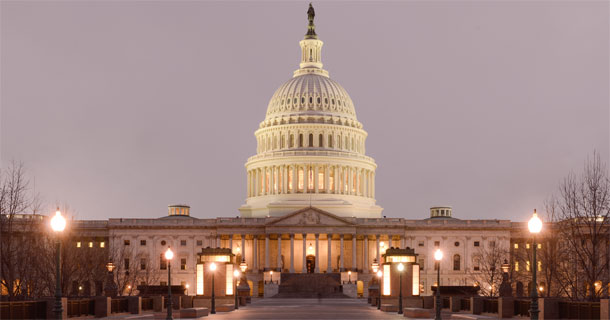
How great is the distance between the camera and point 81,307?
187 ft

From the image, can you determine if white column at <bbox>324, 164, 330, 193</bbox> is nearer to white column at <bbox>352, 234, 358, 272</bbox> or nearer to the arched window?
white column at <bbox>352, 234, 358, 272</bbox>

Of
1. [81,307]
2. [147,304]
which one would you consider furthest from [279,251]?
[81,307]

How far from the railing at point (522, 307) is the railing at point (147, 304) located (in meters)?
27.2

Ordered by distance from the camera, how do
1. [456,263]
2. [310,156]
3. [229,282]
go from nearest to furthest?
1. [229,282]
2. [456,263]
3. [310,156]

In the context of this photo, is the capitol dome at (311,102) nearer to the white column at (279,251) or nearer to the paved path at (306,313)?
the white column at (279,251)

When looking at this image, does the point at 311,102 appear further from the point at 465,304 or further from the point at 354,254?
the point at 465,304

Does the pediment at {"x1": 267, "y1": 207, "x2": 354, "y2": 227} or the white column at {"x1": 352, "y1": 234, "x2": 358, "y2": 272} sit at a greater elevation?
the pediment at {"x1": 267, "y1": 207, "x2": 354, "y2": 227}

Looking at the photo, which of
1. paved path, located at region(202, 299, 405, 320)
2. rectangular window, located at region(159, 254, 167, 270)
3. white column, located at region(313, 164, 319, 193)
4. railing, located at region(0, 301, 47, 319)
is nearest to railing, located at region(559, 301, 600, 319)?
paved path, located at region(202, 299, 405, 320)

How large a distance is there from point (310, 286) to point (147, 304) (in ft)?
226

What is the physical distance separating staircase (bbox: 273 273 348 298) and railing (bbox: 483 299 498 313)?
2447 inches

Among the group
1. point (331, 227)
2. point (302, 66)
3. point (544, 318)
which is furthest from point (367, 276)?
point (544, 318)

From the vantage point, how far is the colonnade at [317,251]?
518ft

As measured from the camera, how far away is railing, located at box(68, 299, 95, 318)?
180 feet

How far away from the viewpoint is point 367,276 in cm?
15312
